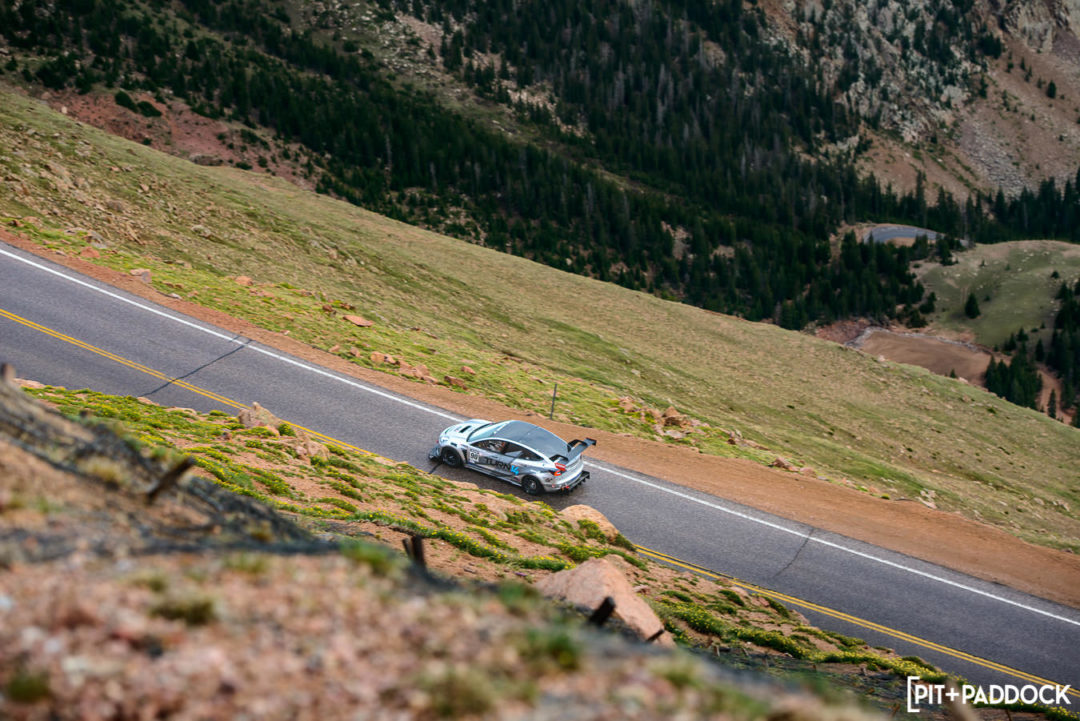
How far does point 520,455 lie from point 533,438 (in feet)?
2.21

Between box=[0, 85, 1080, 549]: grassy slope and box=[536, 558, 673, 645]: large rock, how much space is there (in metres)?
16.6

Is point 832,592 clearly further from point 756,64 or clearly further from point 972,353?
point 756,64

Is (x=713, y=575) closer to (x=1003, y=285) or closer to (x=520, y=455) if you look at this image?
(x=520, y=455)

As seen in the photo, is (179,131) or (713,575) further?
(179,131)

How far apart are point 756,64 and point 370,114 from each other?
342 feet

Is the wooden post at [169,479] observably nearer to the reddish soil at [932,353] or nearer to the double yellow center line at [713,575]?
the double yellow center line at [713,575]

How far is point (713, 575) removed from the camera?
19141 millimetres

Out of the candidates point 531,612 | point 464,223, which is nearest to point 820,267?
A: point 464,223

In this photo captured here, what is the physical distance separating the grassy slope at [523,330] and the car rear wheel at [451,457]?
7391 millimetres

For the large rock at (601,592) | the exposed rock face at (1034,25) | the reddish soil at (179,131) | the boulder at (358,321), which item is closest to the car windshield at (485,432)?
the large rock at (601,592)

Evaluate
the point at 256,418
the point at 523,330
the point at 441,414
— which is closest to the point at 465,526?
the point at 256,418

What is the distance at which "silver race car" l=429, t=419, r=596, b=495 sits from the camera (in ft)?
68.0

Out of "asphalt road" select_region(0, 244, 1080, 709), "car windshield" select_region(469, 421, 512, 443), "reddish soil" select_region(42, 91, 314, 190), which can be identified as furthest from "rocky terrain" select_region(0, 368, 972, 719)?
"reddish soil" select_region(42, 91, 314, 190)

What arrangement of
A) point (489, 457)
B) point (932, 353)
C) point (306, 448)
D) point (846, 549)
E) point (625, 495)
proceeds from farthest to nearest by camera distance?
point (932, 353) → point (625, 495) → point (846, 549) → point (489, 457) → point (306, 448)
